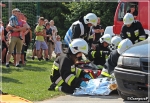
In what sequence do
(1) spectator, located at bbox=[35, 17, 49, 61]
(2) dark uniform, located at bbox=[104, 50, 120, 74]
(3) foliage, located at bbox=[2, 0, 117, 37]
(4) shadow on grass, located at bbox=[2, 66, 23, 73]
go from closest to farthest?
1. (2) dark uniform, located at bbox=[104, 50, 120, 74]
2. (4) shadow on grass, located at bbox=[2, 66, 23, 73]
3. (1) spectator, located at bbox=[35, 17, 49, 61]
4. (3) foliage, located at bbox=[2, 0, 117, 37]

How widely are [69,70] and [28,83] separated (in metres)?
1.72

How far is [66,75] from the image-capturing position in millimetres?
7637

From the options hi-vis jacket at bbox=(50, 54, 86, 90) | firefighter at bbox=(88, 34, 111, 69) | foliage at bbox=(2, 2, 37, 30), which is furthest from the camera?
foliage at bbox=(2, 2, 37, 30)

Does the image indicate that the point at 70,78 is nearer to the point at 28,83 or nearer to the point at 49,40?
the point at 28,83

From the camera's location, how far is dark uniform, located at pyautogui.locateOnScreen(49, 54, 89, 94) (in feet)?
25.0

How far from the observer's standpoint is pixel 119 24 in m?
13.6

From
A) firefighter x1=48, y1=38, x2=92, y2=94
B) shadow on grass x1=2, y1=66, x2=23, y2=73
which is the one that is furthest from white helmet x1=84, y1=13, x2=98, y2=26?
shadow on grass x1=2, y1=66, x2=23, y2=73

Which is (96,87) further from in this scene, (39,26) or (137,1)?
(39,26)

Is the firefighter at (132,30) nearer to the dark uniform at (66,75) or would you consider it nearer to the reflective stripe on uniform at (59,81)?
the dark uniform at (66,75)

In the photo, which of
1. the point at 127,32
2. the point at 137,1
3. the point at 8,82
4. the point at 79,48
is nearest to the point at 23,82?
the point at 8,82

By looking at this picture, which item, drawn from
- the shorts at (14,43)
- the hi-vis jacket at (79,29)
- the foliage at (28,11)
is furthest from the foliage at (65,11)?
the hi-vis jacket at (79,29)

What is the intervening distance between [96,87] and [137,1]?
575 cm

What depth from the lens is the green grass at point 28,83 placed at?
25.0ft

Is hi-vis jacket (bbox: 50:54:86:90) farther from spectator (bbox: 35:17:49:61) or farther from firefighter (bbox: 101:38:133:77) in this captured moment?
spectator (bbox: 35:17:49:61)
